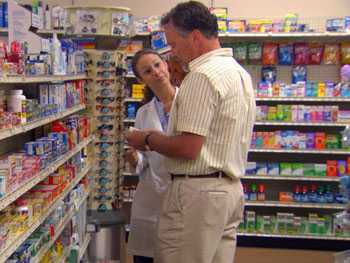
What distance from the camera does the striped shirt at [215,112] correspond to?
2244mm

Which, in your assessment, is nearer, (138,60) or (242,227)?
(138,60)

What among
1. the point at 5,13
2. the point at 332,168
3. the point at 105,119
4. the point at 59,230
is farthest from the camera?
the point at 332,168

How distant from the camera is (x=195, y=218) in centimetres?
235

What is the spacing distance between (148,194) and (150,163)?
0.64 feet

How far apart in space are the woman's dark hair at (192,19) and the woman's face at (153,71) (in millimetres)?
758

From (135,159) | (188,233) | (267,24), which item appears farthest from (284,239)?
(188,233)

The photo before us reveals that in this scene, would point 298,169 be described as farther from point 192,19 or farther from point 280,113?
point 192,19

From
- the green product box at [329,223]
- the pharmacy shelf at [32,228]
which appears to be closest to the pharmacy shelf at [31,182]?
the pharmacy shelf at [32,228]

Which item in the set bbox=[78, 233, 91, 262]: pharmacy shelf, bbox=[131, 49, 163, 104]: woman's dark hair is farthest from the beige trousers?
bbox=[78, 233, 91, 262]: pharmacy shelf

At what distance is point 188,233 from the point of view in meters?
2.37

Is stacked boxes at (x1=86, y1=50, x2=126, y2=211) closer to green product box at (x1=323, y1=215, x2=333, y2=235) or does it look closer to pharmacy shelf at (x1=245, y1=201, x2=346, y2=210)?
pharmacy shelf at (x1=245, y1=201, x2=346, y2=210)

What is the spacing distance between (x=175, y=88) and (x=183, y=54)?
2.67ft

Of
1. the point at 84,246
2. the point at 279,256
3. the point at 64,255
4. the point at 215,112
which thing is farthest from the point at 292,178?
the point at 215,112

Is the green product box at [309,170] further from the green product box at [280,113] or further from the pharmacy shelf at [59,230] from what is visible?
A: the pharmacy shelf at [59,230]
